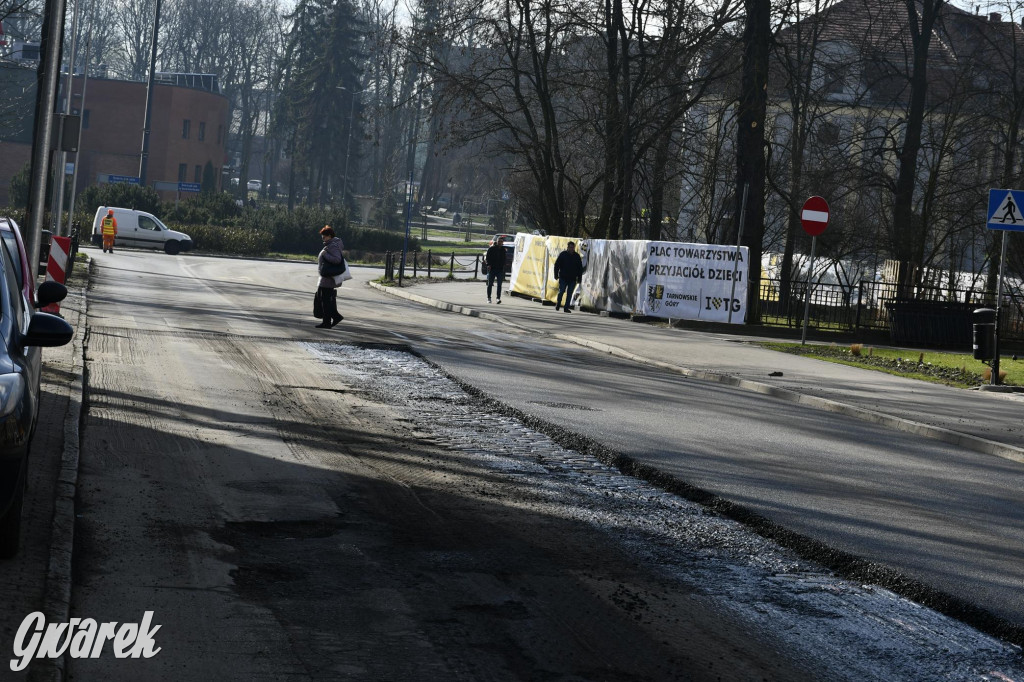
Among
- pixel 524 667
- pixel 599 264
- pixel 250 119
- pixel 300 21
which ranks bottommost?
pixel 524 667

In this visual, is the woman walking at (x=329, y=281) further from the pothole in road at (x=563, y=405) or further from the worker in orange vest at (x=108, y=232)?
the worker in orange vest at (x=108, y=232)

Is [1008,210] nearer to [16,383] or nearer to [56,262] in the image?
[56,262]

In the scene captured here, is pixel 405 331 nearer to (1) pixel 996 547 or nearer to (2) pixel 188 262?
(1) pixel 996 547

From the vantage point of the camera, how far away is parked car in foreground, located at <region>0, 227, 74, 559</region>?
5.30m

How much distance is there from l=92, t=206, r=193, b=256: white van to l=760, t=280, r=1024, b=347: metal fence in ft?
103

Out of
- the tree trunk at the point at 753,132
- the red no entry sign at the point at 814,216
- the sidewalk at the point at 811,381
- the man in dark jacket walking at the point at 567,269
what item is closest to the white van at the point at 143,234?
the man in dark jacket walking at the point at 567,269

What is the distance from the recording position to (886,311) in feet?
93.1

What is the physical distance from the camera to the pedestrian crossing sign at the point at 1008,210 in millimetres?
17453

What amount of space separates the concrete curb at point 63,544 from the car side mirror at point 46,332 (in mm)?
954

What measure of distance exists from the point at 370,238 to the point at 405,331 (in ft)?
150

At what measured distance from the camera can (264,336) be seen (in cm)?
1797

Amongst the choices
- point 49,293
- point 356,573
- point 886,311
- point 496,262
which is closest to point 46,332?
point 49,293

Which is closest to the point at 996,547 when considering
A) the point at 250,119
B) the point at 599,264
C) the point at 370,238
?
the point at 599,264

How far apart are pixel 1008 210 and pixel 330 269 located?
1071cm
